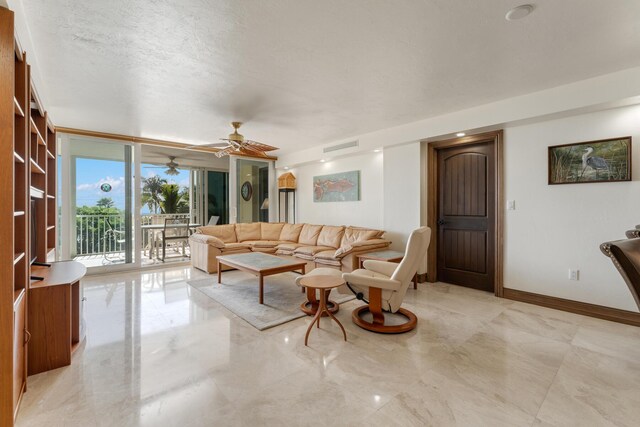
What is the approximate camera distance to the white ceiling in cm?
191

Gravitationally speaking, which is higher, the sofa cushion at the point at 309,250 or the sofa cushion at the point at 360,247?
the sofa cushion at the point at 360,247

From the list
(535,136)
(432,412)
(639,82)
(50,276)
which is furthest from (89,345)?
(639,82)

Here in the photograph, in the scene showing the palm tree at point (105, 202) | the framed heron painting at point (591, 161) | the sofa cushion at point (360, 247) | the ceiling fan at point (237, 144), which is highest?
the ceiling fan at point (237, 144)

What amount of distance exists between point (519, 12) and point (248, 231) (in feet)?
18.1

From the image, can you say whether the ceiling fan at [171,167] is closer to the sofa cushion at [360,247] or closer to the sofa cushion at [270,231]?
the sofa cushion at [270,231]

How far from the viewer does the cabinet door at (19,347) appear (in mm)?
1620

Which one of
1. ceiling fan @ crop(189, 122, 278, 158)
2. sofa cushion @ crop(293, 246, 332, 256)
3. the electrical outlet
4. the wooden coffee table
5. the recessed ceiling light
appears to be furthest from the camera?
sofa cushion @ crop(293, 246, 332, 256)

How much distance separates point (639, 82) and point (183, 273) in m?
6.46

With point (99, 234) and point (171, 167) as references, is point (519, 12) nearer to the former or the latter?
point (99, 234)

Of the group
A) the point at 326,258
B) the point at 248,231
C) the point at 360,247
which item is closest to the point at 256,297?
the point at 326,258

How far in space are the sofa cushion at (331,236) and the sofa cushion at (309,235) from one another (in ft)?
0.35

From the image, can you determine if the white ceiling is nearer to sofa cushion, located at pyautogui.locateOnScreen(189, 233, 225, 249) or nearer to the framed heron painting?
the framed heron painting

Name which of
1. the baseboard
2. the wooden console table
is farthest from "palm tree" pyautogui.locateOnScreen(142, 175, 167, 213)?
the baseboard

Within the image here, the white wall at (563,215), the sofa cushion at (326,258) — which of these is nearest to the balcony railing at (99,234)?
the sofa cushion at (326,258)
